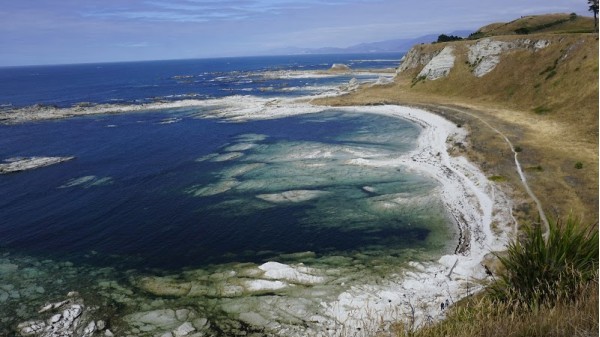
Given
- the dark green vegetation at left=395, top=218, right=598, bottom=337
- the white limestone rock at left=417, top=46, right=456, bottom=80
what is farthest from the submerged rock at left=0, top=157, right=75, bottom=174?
the white limestone rock at left=417, top=46, right=456, bottom=80

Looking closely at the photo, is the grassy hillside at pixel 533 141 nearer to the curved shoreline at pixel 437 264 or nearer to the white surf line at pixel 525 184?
the white surf line at pixel 525 184

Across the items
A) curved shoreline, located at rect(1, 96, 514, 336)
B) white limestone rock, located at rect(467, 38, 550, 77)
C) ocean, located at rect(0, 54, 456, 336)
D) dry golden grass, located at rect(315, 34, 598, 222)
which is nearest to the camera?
curved shoreline, located at rect(1, 96, 514, 336)

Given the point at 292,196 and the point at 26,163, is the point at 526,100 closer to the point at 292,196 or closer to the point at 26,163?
the point at 292,196

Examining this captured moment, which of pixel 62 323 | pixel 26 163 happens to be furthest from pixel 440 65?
pixel 62 323

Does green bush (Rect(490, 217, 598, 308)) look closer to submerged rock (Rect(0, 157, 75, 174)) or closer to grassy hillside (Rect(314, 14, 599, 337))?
grassy hillside (Rect(314, 14, 599, 337))

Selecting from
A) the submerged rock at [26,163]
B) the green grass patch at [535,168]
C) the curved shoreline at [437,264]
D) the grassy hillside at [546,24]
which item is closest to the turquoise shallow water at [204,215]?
the curved shoreline at [437,264]

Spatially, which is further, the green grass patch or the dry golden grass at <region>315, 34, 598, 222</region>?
the green grass patch
